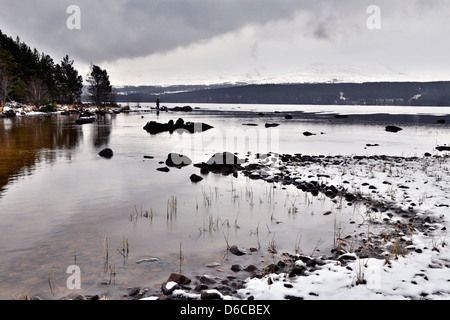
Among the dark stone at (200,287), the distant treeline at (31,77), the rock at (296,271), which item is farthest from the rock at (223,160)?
the distant treeline at (31,77)

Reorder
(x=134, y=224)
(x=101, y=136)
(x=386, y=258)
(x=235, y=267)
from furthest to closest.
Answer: (x=101, y=136) → (x=134, y=224) → (x=235, y=267) → (x=386, y=258)

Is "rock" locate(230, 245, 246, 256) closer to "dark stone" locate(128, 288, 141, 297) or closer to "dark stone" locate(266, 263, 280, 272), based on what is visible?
"dark stone" locate(266, 263, 280, 272)

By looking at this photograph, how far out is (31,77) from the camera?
3787 inches

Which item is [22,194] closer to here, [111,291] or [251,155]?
[111,291]

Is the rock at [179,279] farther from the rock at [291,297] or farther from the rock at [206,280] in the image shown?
the rock at [291,297]

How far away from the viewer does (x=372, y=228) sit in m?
10.9

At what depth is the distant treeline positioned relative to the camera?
296 feet

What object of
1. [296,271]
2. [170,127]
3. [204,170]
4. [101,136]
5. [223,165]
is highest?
[170,127]

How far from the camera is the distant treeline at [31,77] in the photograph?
90125 mm

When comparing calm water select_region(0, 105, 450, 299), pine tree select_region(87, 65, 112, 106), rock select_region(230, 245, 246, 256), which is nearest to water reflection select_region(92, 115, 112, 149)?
calm water select_region(0, 105, 450, 299)

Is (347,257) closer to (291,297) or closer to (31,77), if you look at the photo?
(291,297)

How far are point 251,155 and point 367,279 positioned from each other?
22.1m

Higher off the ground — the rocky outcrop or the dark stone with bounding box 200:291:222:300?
the rocky outcrop

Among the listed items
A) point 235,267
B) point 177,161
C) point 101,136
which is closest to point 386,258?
point 235,267
